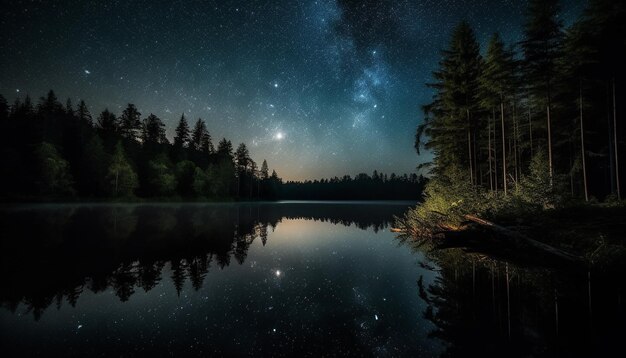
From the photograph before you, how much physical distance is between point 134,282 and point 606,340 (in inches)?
435

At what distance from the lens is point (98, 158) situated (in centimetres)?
5128

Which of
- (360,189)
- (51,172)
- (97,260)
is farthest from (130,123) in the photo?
(360,189)

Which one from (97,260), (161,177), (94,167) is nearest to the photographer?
(97,260)

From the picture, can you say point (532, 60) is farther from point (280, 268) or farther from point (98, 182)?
point (98, 182)

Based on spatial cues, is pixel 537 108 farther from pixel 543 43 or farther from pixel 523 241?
pixel 523 241

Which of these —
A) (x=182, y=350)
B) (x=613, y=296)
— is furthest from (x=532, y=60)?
(x=182, y=350)

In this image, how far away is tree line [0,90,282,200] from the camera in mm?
44344

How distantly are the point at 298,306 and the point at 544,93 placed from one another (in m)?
24.9

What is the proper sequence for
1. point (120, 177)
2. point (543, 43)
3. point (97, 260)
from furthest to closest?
point (120, 177)
point (543, 43)
point (97, 260)

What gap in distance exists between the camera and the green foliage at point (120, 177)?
163ft

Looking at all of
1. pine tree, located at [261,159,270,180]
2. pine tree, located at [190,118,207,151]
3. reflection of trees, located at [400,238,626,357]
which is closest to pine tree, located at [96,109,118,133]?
pine tree, located at [190,118,207,151]

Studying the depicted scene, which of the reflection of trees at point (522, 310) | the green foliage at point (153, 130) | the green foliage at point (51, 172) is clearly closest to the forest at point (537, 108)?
the reflection of trees at point (522, 310)

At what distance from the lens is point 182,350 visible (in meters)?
4.51

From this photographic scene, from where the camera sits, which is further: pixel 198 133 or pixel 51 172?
pixel 198 133
